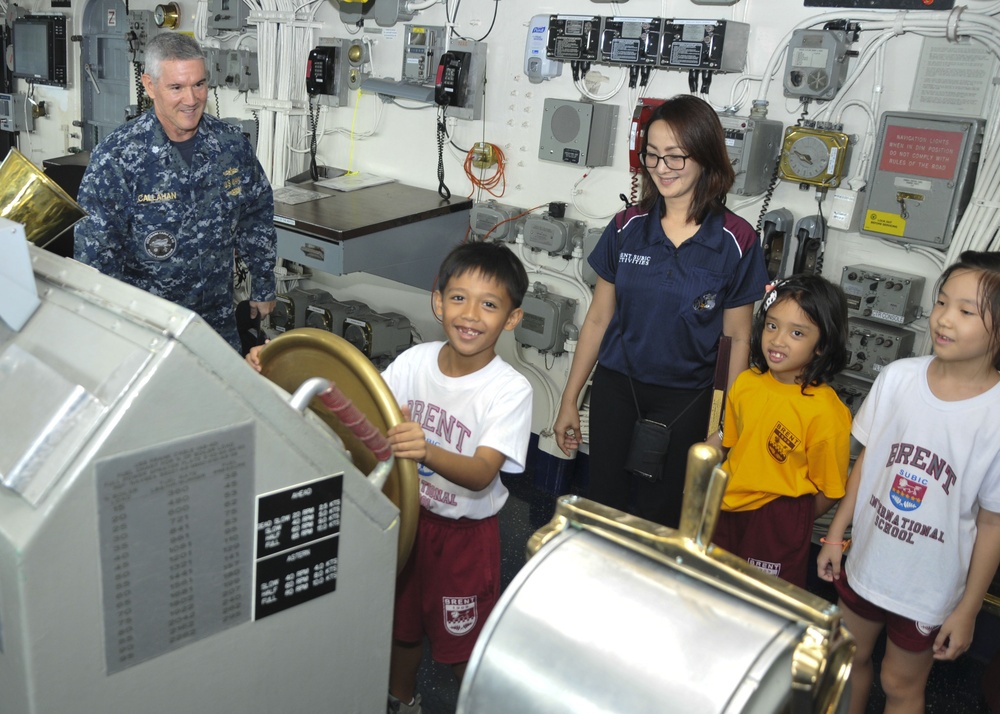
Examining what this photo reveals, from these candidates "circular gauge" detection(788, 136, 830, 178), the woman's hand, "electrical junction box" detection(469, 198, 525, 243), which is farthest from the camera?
"electrical junction box" detection(469, 198, 525, 243)

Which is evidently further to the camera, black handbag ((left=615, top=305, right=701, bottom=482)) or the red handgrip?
black handbag ((left=615, top=305, right=701, bottom=482))

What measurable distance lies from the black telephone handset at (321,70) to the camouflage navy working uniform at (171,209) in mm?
1618

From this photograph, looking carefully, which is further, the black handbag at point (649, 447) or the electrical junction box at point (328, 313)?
the electrical junction box at point (328, 313)

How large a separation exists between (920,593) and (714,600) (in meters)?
1.28

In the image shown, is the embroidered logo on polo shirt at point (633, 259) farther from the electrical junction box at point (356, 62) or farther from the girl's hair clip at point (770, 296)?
the electrical junction box at point (356, 62)

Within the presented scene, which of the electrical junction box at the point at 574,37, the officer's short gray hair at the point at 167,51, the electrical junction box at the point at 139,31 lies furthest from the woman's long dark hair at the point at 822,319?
the electrical junction box at the point at 139,31

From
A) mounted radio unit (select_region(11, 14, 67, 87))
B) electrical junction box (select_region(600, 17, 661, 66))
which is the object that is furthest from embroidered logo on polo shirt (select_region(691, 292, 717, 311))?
mounted radio unit (select_region(11, 14, 67, 87))

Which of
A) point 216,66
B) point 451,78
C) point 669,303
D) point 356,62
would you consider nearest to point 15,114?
point 216,66

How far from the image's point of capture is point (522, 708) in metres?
0.71

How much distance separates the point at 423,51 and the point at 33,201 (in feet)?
8.52

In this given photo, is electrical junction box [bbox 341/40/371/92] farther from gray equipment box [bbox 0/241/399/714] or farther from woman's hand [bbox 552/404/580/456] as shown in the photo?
gray equipment box [bbox 0/241/399/714]

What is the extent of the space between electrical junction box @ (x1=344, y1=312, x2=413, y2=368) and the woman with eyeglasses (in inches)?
66.5

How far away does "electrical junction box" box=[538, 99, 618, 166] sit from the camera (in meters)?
3.32

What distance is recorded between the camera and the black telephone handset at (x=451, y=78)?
11.9ft
